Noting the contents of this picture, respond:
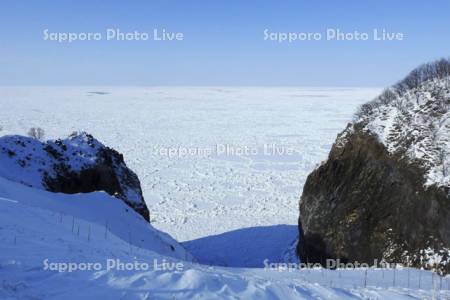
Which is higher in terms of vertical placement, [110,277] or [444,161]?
[444,161]

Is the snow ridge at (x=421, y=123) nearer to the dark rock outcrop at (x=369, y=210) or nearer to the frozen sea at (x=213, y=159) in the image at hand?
the dark rock outcrop at (x=369, y=210)

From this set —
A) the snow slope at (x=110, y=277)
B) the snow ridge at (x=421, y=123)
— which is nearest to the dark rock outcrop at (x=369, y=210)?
the snow ridge at (x=421, y=123)

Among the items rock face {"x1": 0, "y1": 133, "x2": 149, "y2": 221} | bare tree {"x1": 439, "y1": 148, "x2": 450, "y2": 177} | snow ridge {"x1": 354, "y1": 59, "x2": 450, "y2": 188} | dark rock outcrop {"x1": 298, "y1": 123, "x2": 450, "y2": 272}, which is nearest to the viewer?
dark rock outcrop {"x1": 298, "y1": 123, "x2": 450, "y2": 272}

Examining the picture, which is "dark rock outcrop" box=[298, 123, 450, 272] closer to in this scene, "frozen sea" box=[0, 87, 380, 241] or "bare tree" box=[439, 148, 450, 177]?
"bare tree" box=[439, 148, 450, 177]

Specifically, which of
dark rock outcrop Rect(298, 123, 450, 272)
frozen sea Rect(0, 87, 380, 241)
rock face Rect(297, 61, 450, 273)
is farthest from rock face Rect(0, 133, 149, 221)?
rock face Rect(297, 61, 450, 273)

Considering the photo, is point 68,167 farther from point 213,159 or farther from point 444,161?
point 213,159

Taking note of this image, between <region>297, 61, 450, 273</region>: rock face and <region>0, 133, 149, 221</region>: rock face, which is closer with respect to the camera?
<region>297, 61, 450, 273</region>: rock face

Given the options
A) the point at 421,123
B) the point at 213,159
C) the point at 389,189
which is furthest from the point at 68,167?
the point at 213,159
